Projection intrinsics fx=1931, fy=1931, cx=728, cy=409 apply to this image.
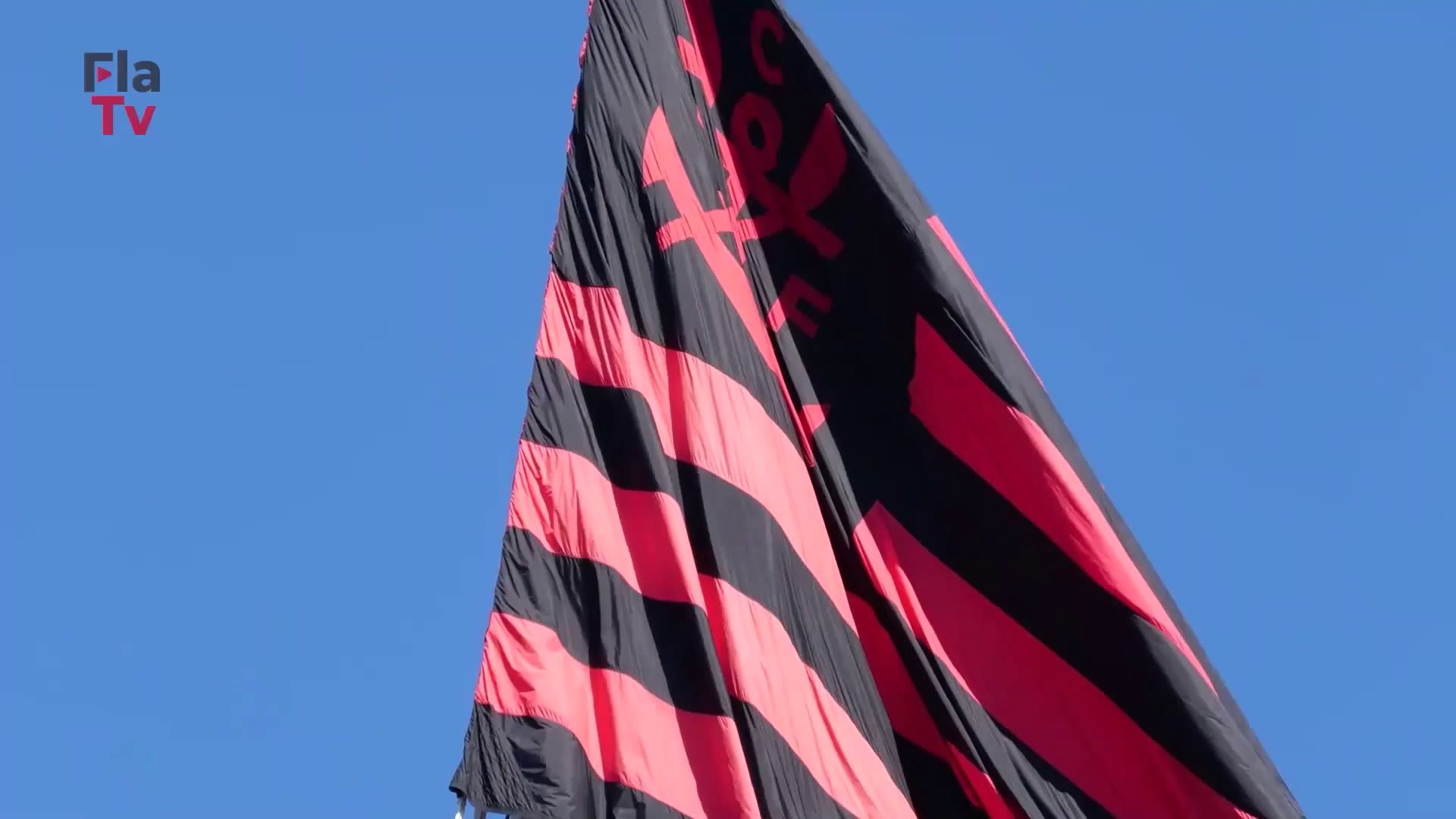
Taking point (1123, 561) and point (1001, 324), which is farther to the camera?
point (1001, 324)

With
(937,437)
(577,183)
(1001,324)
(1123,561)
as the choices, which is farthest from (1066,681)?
(577,183)

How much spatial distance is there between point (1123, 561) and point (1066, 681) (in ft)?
2.59

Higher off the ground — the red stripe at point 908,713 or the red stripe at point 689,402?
the red stripe at point 689,402

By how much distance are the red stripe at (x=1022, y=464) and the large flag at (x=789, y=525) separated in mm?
18

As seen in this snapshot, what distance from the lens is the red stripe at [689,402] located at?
1082cm

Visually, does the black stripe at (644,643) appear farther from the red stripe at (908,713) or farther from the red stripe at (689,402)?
the red stripe at (908,713)

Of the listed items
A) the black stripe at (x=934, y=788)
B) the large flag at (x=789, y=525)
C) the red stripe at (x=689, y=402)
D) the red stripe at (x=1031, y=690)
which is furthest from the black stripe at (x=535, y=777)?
the red stripe at (x=1031, y=690)

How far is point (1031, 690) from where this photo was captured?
11.3 metres

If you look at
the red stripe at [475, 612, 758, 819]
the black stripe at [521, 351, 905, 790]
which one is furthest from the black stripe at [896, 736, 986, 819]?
the red stripe at [475, 612, 758, 819]

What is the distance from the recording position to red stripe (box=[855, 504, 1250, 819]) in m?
11.0

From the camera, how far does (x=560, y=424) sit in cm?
1047

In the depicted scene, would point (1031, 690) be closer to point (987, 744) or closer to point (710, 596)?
point (987, 744)

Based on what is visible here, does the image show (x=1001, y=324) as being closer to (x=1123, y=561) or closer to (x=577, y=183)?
(x=1123, y=561)

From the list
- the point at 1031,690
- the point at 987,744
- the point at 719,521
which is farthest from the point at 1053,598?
the point at 719,521
